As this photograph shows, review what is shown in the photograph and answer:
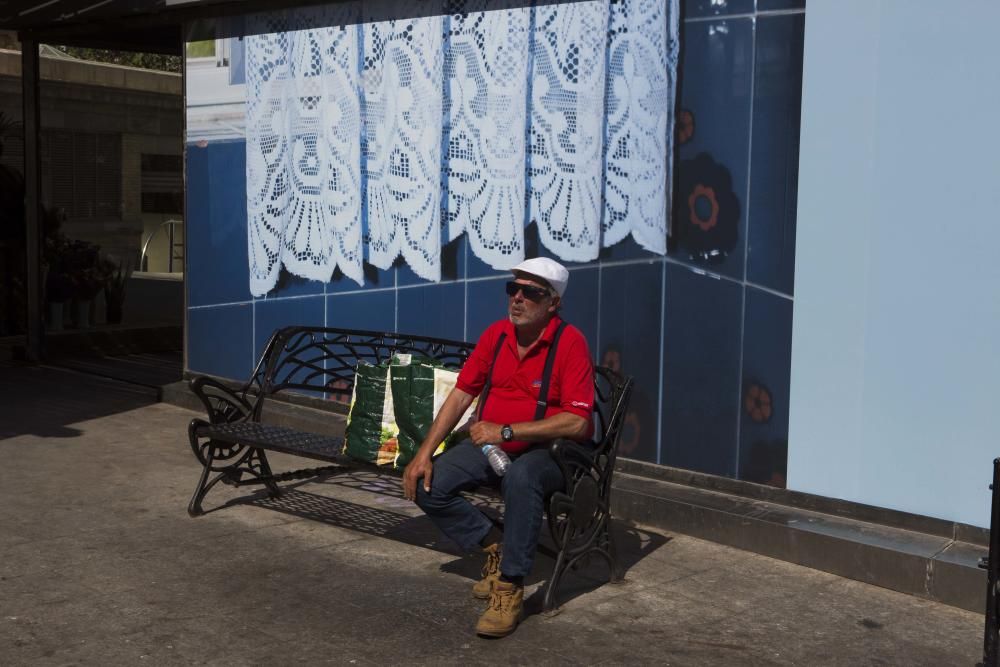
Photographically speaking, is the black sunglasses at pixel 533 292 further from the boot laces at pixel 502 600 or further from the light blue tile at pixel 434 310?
the light blue tile at pixel 434 310

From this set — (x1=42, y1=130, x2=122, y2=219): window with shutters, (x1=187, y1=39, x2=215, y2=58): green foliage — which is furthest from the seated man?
(x1=42, y1=130, x2=122, y2=219): window with shutters

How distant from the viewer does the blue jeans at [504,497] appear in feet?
15.9

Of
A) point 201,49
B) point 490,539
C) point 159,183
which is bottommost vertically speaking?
point 490,539

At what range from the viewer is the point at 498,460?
5023 millimetres

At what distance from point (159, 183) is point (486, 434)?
1017cm

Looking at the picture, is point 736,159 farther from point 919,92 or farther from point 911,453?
point 911,453

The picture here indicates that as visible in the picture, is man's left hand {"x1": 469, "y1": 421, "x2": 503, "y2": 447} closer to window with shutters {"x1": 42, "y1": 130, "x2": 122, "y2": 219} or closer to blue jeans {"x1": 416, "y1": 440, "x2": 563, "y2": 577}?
blue jeans {"x1": 416, "y1": 440, "x2": 563, "y2": 577}

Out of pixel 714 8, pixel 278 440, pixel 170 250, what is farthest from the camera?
pixel 170 250

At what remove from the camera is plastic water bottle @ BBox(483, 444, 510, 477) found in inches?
197

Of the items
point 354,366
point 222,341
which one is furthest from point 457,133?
point 222,341

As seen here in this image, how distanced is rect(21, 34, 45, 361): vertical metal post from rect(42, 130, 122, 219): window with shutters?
117cm

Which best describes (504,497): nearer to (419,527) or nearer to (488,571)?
(488,571)

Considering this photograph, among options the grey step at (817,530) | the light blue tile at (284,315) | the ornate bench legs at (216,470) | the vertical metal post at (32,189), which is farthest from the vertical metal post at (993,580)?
the vertical metal post at (32,189)

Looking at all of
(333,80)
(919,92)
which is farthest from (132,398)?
(919,92)
